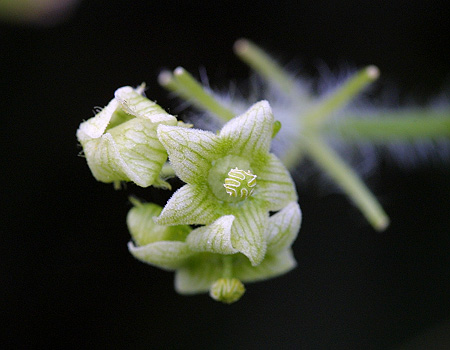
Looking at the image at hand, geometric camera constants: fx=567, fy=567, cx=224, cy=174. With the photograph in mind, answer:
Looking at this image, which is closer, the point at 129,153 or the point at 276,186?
the point at 129,153

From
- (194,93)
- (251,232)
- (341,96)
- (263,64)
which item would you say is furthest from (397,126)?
(251,232)

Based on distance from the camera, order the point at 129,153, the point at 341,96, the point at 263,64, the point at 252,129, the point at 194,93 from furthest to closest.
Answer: the point at 263,64
the point at 341,96
the point at 194,93
the point at 252,129
the point at 129,153

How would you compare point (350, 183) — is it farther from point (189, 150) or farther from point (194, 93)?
point (189, 150)

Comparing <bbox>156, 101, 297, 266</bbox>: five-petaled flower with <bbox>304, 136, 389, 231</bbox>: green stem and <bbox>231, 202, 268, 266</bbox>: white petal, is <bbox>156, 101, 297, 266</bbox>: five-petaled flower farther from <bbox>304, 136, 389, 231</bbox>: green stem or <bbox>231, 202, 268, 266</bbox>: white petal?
<bbox>304, 136, 389, 231</bbox>: green stem

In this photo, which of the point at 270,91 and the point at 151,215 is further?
the point at 270,91

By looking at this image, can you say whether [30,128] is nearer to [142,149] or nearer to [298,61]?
[298,61]

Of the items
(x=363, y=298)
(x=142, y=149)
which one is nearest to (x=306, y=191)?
(x=363, y=298)
